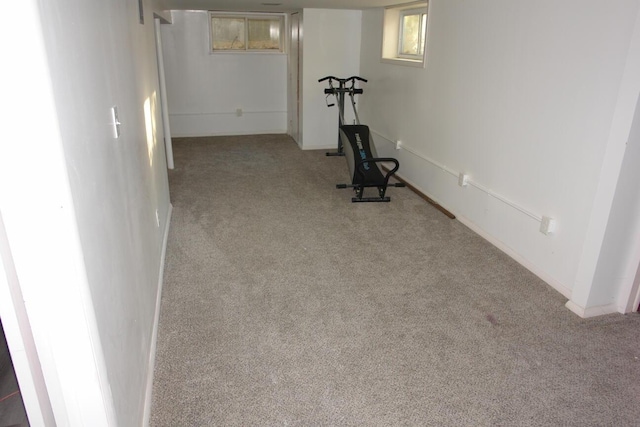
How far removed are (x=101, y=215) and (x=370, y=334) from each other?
1650mm

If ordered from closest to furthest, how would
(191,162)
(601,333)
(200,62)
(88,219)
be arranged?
1. (88,219)
2. (601,333)
3. (191,162)
4. (200,62)

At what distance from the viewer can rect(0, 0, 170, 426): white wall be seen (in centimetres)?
97

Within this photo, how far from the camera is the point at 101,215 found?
4.65 ft

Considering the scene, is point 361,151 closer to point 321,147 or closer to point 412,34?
point 412,34

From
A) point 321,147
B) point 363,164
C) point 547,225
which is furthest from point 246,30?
point 547,225

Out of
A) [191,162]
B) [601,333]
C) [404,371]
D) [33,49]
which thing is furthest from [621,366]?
[191,162]

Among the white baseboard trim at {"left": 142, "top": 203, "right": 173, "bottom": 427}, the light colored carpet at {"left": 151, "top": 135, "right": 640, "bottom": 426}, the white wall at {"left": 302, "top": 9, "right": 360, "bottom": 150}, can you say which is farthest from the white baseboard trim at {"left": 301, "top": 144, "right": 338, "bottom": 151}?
the white baseboard trim at {"left": 142, "top": 203, "right": 173, "bottom": 427}

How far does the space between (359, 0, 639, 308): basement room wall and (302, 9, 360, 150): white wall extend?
6.65 ft

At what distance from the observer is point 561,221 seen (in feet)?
9.82

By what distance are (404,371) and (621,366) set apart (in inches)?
44.8

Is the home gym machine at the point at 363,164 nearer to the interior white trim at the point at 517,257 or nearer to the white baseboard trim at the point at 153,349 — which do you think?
the interior white trim at the point at 517,257

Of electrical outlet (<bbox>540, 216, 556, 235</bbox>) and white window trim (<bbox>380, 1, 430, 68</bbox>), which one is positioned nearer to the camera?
electrical outlet (<bbox>540, 216, 556, 235</bbox>)

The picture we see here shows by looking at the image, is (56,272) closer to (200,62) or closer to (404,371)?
(404,371)

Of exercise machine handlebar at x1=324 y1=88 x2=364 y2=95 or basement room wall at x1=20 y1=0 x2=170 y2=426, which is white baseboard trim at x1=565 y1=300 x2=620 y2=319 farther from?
exercise machine handlebar at x1=324 y1=88 x2=364 y2=95
